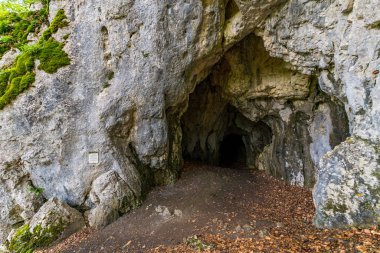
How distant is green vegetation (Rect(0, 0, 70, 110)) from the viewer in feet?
24.0

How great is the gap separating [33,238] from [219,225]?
469 cm

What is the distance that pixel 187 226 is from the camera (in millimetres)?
6137

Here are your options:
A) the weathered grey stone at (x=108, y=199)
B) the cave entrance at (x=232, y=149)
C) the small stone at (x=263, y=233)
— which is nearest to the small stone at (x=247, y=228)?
the small stone at (x=263, y=233)

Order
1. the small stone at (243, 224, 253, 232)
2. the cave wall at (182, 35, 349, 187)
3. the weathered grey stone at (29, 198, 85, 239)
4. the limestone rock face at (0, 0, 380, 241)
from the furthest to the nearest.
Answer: the cave wall at (182, 35, 349, 187), the limestone rock face at (0, 0, 380, 241), the weathered grey stone at (29, 198, 85, 239), the small stone at (243, 224, 253, 232)

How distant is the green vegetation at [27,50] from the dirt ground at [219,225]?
443 centimetres

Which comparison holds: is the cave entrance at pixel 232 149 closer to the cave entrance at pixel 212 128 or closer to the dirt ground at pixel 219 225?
the cave entrance at pixel 212 128

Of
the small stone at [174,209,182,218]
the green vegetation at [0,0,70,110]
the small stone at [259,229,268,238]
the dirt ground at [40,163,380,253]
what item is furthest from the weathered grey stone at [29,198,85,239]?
the small stone at [259,229,268,238]

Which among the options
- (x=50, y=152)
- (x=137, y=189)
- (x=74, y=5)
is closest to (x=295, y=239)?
(x=137, y=189)

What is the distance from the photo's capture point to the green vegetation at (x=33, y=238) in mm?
6543

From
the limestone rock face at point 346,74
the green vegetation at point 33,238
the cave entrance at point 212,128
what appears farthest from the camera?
the cave entrance at point 212,128

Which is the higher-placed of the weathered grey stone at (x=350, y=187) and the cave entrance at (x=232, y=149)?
the weathered grey stone at (x=350, y=187)

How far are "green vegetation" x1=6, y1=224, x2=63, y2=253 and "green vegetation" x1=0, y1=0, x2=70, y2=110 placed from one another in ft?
11.4

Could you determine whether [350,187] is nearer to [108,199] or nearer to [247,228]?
[247,228]

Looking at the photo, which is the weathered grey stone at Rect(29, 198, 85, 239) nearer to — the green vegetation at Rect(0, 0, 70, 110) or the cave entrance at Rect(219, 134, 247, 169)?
the green vegetation at Rect(0, 0, 70, 110)
